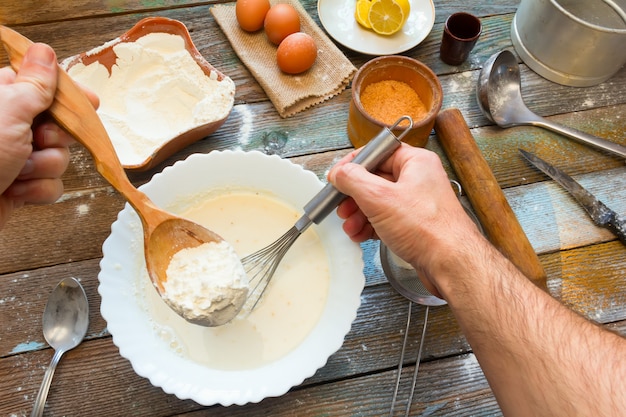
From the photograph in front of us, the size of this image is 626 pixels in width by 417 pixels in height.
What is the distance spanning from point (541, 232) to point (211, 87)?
77 centimetres

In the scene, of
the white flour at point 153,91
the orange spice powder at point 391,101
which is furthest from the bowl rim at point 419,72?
the white flour at point 153,91

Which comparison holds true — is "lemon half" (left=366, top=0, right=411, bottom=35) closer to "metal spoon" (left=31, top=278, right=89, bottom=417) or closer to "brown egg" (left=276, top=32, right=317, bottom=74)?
"brown egg" (left=276, top=32, right=317, bottom=74)

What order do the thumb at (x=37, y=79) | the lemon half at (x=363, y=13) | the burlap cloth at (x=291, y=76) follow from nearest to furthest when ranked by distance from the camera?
the thumb at (x=37, y=79) → the burlap cloth at (x=291, y=76) → the lemon half at (x=363, y=13)

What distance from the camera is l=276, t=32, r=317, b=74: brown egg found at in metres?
1.12

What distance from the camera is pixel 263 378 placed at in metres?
0.77

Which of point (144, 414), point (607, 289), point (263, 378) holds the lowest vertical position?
point (144, 414)

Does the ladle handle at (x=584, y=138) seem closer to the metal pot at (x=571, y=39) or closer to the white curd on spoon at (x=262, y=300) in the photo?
the metal pot at (x=571, y=39)

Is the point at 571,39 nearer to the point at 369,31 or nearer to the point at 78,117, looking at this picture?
the point at 369,31

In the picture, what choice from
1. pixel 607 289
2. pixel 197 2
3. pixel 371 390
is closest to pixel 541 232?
pixel 607 289

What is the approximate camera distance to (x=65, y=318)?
85 centimetres

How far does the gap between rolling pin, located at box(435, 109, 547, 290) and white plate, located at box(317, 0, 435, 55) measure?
0.85ft

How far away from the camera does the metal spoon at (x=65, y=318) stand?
828mm

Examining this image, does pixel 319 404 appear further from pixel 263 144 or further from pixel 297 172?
pixel 263 144

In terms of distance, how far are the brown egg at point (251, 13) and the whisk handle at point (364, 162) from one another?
572 millimetres
